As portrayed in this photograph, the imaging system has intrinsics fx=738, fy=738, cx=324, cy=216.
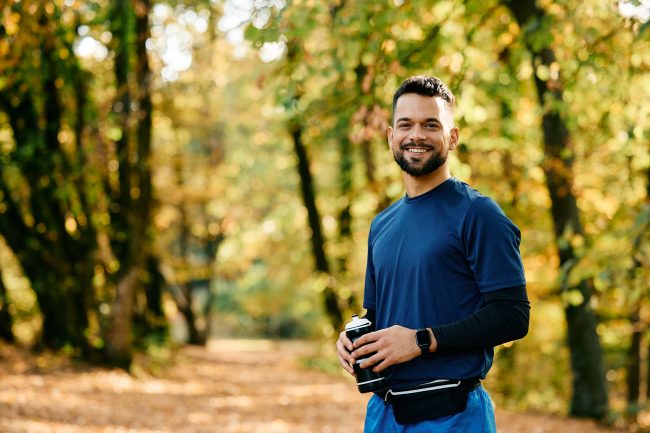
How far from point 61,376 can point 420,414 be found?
9.93 meters

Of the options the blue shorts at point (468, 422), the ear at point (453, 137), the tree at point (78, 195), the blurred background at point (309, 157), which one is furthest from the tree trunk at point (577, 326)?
the blue shorts at point (468, 422)

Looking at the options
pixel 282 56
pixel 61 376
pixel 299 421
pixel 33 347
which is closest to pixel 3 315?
pixel 33 347

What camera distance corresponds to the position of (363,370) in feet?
9.12

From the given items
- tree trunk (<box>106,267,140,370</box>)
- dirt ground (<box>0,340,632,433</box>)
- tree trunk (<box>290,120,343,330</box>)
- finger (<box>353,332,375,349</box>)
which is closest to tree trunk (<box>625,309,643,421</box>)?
dirt ground (<box>0,340,632,433</box>)

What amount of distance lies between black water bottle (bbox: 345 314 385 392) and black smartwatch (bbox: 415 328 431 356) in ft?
0.71

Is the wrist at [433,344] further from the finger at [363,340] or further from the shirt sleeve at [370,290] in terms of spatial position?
the shirt sleeve at [370,290]

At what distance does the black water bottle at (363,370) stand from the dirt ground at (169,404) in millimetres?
5802

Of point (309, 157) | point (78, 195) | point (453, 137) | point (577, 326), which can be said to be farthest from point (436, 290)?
point (309, 157)

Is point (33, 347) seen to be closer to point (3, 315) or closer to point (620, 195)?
point (3, 315)

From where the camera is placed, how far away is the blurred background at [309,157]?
6.32 m

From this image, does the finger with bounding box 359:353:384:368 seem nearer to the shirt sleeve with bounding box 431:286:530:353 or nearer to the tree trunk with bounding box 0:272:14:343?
the shirt sleeve with bounding box 431:286:530:353

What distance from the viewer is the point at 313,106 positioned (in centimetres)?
755

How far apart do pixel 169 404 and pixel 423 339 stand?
8932 mm

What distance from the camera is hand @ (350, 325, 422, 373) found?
2629 millimetres
